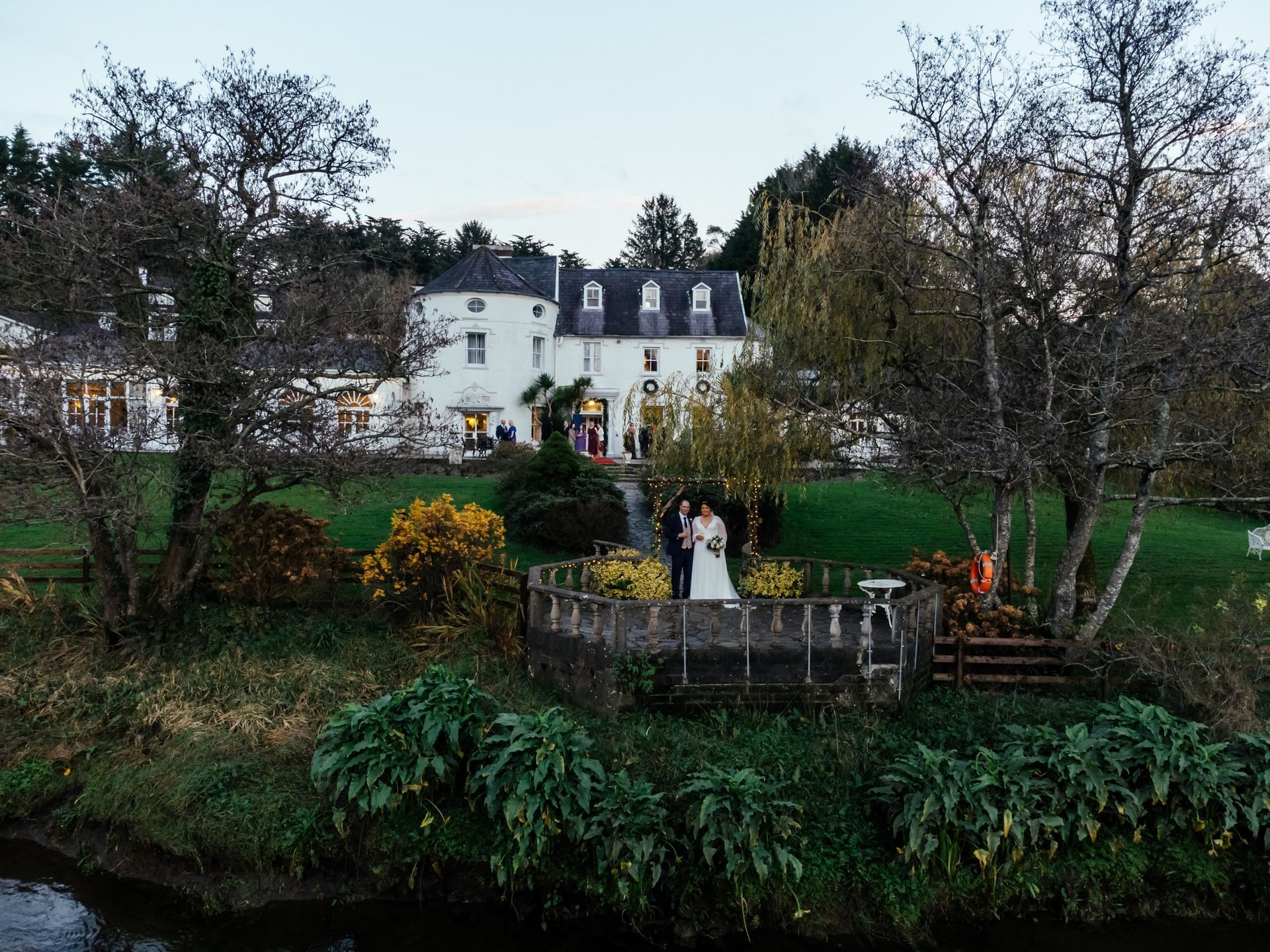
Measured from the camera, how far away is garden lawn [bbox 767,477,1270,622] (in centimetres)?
1644

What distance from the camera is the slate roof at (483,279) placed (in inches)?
1417

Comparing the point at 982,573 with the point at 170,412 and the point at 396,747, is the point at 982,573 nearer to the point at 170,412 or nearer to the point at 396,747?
the point at 396,747

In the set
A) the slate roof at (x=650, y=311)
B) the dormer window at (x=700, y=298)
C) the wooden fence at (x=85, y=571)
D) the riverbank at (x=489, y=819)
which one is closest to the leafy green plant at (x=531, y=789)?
the riverbank at (x=489, y=819)

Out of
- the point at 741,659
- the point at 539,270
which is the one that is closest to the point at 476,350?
the point at 539,270

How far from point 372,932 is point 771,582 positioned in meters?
7.84

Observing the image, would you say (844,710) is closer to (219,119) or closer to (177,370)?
(177,370)

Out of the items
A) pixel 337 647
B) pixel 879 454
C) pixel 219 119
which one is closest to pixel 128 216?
pixel 219 119

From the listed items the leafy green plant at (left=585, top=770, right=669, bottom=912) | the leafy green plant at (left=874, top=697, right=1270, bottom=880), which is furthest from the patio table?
the leafy green plant at (left=585, top=770, right=669, bottom=912)

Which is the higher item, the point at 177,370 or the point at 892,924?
the point at 177,370

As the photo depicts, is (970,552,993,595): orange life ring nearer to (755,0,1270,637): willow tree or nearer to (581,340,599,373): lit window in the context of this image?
(755,0,1270,637): willow tree

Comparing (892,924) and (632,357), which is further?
(632,357)

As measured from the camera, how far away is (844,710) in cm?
1140

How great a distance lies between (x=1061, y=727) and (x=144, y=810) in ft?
35.7

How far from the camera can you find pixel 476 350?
36438 millimetres
